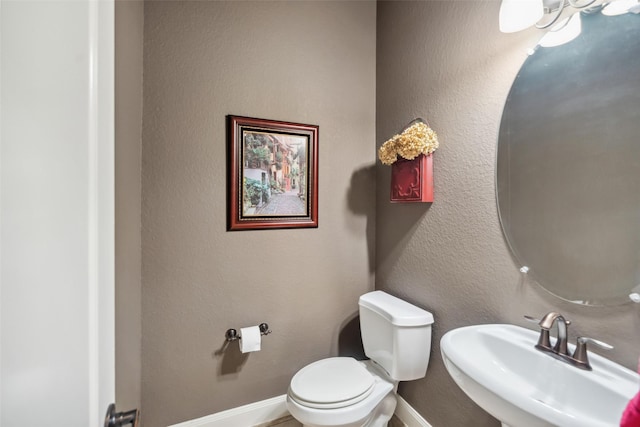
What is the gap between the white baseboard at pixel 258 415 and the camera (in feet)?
5.11

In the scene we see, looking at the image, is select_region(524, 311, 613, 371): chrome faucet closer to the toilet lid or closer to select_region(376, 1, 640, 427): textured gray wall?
select_region(376, 1, 640, 427): textured gray wall

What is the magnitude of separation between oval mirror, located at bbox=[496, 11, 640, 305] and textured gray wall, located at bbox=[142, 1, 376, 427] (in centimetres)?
95

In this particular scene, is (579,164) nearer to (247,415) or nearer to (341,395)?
(341,395)

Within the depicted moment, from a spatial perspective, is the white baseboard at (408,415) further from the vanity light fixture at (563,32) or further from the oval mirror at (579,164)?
the vanity light fixture at (563,32)

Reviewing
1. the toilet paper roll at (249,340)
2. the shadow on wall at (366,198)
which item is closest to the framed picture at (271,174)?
the shadow on wall at (366,198)

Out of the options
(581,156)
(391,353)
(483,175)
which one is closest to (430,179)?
(483,175)

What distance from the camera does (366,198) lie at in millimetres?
1957

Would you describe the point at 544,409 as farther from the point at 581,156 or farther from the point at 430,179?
the point at 430,179

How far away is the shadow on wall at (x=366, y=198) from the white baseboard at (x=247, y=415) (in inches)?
41.0
